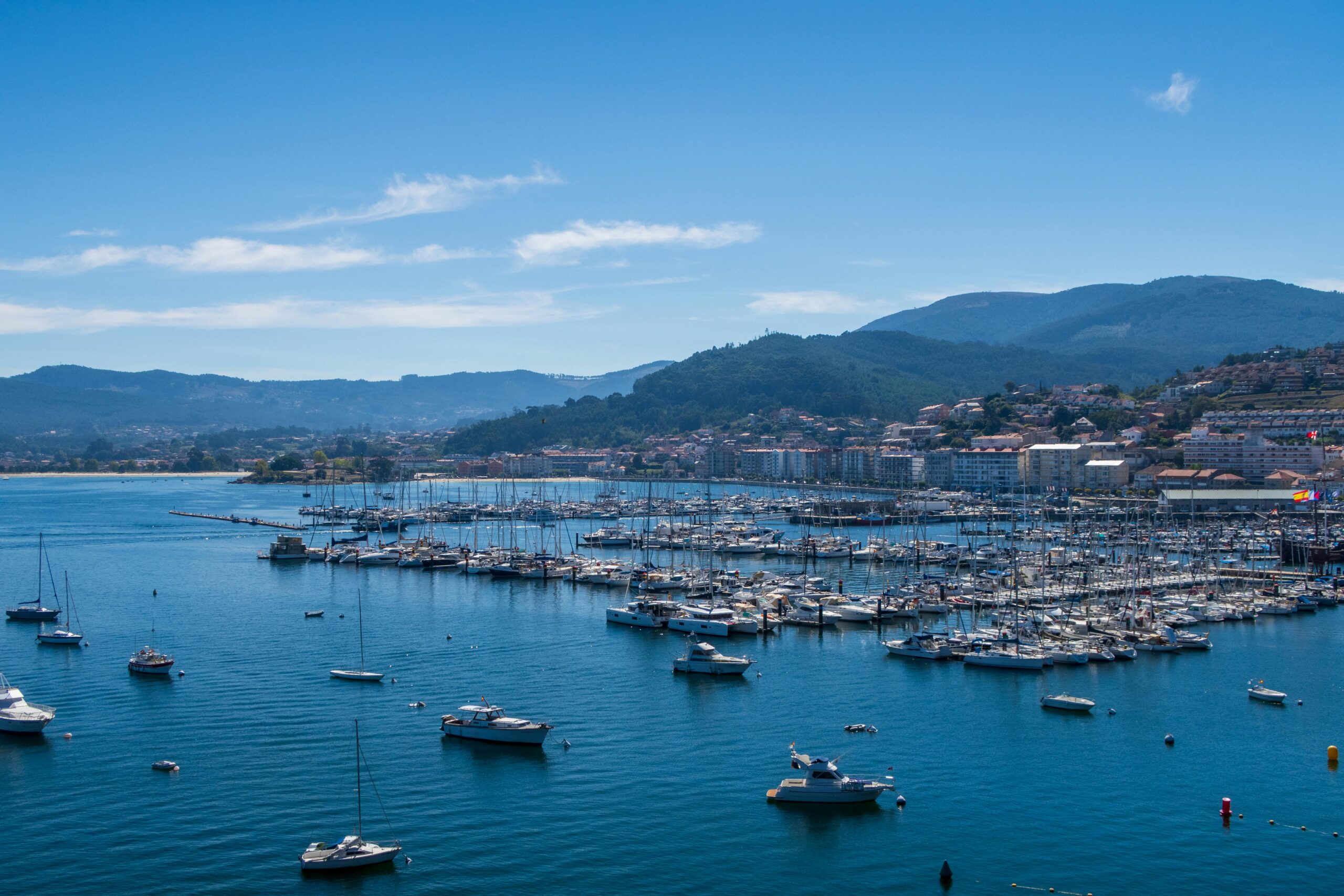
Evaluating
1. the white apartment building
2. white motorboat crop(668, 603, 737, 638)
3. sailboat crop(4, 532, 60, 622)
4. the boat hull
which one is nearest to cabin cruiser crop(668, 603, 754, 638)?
white motorboat crop(668, 603, 737, 638)

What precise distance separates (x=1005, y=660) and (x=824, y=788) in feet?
33.5

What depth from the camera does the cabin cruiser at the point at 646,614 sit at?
102 ft

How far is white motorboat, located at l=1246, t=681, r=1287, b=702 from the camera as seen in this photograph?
2283 centimetres

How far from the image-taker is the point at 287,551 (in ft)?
158

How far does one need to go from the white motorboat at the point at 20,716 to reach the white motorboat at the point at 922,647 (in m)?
17.7

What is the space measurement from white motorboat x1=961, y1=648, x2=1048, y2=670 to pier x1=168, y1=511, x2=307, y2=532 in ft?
147

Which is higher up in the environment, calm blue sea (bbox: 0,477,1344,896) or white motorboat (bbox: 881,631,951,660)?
white motorboat (bbox: 881,631,951,660)

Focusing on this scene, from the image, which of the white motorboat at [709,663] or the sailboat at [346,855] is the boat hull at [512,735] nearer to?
the sailboat at [346,855]

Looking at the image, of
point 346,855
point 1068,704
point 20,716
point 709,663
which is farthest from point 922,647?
point 20,716

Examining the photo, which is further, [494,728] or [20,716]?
[20,716]

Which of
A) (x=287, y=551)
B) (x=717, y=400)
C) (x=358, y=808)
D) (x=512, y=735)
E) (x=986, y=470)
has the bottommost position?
(x=358, y=808)

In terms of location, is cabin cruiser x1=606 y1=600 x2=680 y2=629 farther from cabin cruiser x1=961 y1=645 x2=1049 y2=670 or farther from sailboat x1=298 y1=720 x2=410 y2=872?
sailboat x1=298 y1=720 x2=410 y2=872

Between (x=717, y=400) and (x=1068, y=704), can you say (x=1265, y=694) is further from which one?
(x=717, y=400)

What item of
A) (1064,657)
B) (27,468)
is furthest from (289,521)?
(27,468)
